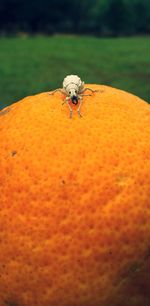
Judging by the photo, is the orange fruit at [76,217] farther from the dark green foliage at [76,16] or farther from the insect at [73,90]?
the dark green foliage at [76,16]

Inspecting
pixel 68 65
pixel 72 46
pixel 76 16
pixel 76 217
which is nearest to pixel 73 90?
pixel 76 217

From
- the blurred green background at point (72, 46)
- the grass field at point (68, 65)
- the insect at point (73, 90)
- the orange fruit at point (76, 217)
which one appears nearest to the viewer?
the orange fruit at point (76, 217)

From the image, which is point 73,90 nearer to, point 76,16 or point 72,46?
point 72,46

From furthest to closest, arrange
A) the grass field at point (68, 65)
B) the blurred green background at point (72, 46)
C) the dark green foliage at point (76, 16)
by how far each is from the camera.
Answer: the dark green foliage at point (76, 16), the blurred green background at point (72, 46), the grass field at point (68, 65)

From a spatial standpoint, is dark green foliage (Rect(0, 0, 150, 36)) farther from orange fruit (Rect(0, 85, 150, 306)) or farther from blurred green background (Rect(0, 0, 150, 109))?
orange fruit (Rect(0, 85, 150, 306))

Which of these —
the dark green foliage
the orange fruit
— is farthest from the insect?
the dark green foliage

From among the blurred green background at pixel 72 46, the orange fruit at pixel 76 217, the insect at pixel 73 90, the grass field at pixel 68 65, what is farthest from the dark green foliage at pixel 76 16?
the orange fruit at pixel 76 217

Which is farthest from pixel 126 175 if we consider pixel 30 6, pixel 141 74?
pixel 30 6
